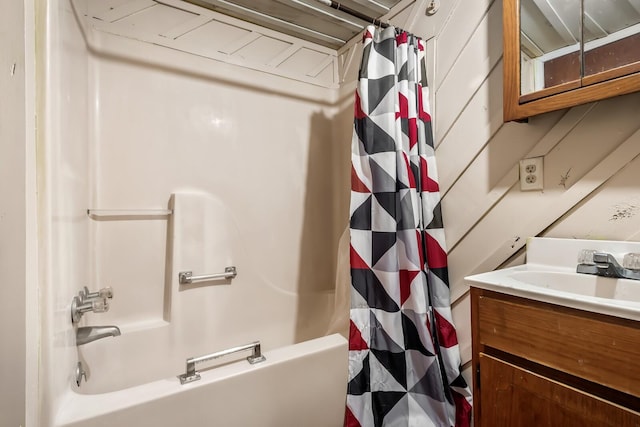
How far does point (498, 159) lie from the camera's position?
1.21 m

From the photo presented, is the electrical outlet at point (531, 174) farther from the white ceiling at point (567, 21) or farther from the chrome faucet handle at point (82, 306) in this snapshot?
the chrome faucet handle at point (82, 306)

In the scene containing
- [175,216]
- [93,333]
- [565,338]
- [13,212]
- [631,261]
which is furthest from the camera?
[175,216]

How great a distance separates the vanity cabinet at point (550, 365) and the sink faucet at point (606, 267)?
0.26 m

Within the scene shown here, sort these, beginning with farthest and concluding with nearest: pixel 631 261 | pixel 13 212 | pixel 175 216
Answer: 1. pixel 175 216
2. pixel 631 261
3. pixel 13 212

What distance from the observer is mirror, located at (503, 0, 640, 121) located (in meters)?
0.88

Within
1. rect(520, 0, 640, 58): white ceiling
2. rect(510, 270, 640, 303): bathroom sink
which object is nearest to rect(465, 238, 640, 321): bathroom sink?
rect(510, 270, 640, 303): bathroom sink

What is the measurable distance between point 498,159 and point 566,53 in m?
0.38

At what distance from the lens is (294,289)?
191 cm

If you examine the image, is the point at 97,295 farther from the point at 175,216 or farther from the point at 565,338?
the point at 565,338

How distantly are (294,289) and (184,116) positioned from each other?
3.81 ft

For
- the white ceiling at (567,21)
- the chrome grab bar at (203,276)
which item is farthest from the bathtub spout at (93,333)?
the white ceiling at (567,21)

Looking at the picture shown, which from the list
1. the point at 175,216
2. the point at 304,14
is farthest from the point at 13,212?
the point at 304,14

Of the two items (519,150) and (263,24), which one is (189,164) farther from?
(519,150)

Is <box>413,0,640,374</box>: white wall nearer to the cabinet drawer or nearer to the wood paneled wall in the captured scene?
the wood paneled wall
